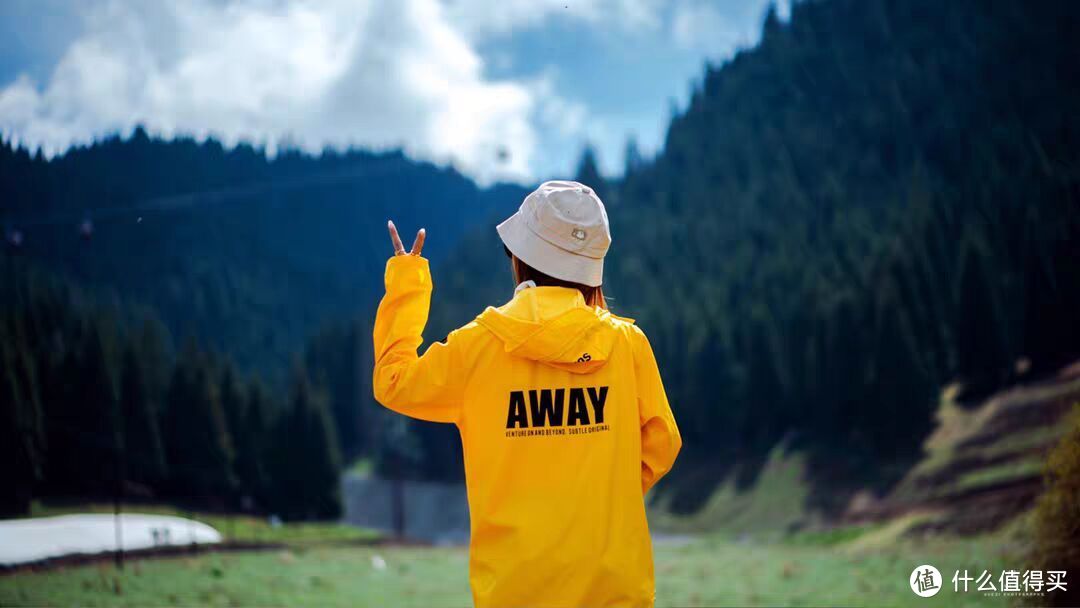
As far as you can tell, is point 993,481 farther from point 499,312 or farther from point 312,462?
point 499,312

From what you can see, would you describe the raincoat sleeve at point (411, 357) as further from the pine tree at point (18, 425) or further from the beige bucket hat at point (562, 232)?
the pine tree at point (18, 425)

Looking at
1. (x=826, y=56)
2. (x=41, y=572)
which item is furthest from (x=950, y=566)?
(x=826, y=56)

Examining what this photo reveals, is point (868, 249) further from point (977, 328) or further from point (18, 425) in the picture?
point (18, 425)

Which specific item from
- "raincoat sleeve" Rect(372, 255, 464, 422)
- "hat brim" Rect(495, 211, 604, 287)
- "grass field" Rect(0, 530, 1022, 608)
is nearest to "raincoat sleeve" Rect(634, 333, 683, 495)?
"hat brim" Rect(495, 211, 604, 287)

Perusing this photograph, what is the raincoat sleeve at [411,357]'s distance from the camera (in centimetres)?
303

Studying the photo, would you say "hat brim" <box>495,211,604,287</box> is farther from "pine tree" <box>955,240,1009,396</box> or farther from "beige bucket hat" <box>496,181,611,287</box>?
"pine tree" <box>955,240,1009,396</box>

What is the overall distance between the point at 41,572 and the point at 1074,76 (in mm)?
33191

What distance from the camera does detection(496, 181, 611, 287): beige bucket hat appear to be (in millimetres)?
3133

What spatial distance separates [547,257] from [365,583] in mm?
12984

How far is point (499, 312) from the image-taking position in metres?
2.99

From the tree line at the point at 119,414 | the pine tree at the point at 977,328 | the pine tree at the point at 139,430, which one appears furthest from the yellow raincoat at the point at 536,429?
the pine tree at the point at 977,328

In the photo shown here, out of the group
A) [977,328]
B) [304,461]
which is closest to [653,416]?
[304,461]

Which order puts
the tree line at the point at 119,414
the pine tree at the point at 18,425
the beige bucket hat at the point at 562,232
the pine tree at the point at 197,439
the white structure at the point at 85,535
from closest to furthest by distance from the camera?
the beige bucket hat at the point at 562,232, the white structure at the point at 85,535, the pine tree at the point at 18,425, the tree line at the point at 119,414, the pine tree at the point at 197,439

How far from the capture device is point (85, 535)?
1109 centimetres
